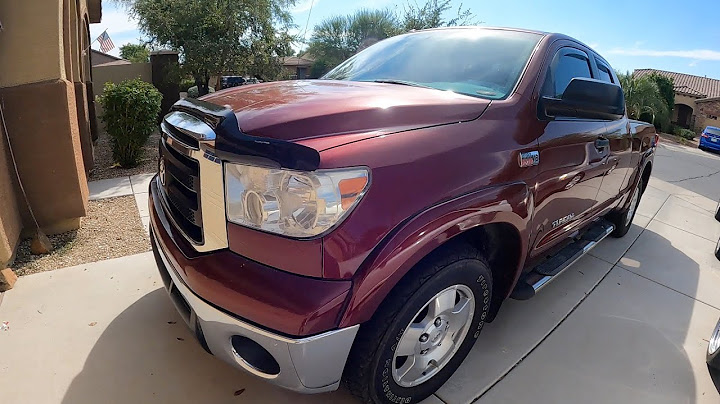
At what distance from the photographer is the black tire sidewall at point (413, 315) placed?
189 centimetres

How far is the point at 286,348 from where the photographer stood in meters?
1.66

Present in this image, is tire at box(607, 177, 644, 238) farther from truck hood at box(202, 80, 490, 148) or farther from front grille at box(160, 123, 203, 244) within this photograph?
front grille at box(160, 123, 203, 244)

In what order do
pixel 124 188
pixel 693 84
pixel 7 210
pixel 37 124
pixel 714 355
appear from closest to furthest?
pixel 714 355, pixel 7 210, pixel 37 124, pixel 124 188, pixel 693 84

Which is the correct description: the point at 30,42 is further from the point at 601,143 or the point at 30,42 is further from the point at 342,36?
the point at 342,36

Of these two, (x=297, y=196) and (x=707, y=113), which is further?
(x=707, y=113)

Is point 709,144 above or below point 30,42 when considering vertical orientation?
below

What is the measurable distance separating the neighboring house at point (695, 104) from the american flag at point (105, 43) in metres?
34.4

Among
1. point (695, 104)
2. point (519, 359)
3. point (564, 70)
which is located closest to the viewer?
point (519, 359)

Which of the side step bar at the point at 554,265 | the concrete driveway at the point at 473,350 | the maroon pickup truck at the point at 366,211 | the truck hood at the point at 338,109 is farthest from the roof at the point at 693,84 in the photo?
the truck hood at the point at 338,109

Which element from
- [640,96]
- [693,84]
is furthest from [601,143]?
[693,84]

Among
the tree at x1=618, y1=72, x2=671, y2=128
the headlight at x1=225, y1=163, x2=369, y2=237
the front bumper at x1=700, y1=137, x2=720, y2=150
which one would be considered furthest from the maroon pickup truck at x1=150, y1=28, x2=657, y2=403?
the front bumper at x1=700, y1=137, x2=720, y2=150

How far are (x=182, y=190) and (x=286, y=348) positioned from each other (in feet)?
2.99

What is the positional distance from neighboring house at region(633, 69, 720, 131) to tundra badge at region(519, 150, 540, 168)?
124 ft

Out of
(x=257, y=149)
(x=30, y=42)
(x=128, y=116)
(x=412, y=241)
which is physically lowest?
(x=128, y=116)
